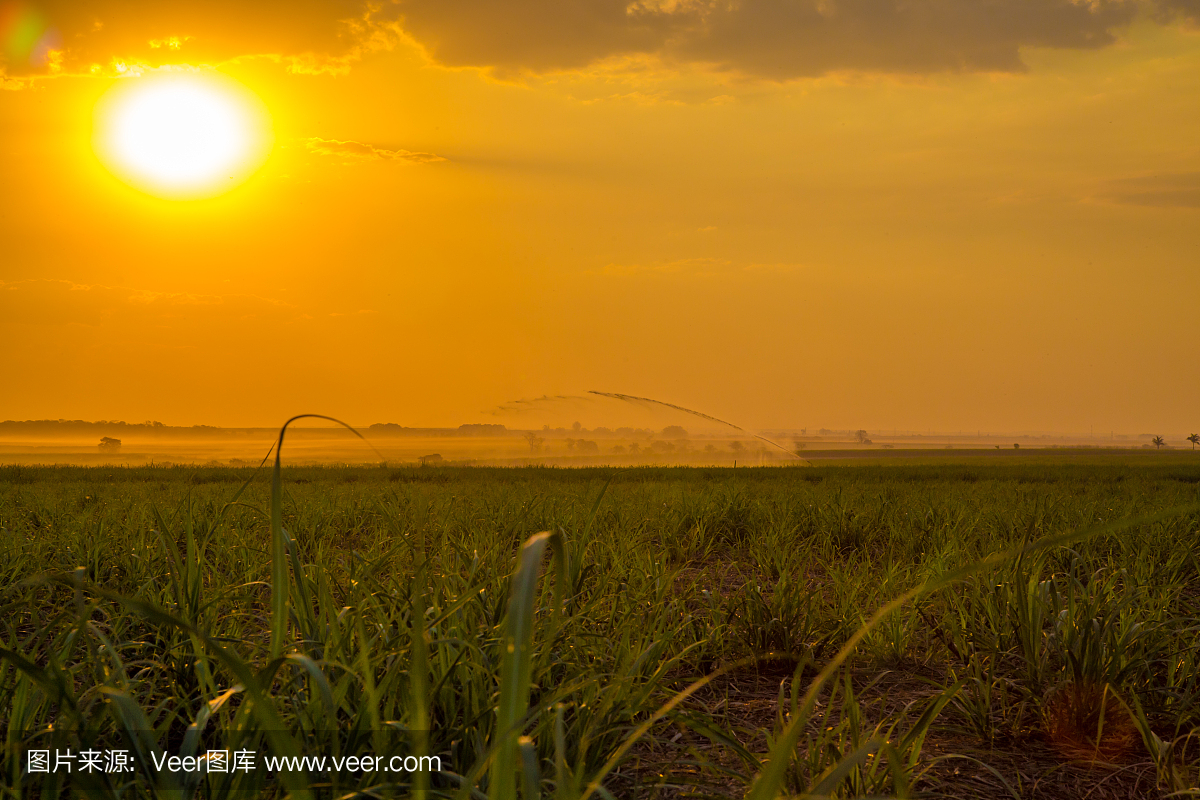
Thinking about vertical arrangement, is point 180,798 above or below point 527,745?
below

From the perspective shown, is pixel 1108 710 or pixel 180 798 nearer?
pixel 180 798

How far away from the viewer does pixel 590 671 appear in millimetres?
2725

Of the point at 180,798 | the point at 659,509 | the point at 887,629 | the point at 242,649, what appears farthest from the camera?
the point at 659,509

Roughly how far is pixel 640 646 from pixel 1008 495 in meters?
9.50

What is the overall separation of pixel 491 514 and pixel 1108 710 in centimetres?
501

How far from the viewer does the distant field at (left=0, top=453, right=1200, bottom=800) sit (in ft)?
6.15

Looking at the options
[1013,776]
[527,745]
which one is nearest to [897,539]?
[1013,776]

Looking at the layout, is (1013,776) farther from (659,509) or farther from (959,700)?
(659,509)

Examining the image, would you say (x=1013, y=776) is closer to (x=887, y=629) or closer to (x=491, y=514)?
(x=887, y=629)

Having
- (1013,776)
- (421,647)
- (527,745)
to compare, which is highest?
(421,647)

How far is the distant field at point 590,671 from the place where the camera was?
1876 millimetres

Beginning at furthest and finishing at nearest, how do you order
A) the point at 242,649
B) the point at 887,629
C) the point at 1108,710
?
the point at 887,629
the point at 242,649
the point at 1108,710

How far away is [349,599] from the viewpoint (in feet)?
11.3

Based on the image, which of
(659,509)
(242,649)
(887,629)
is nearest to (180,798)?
(242,649)
